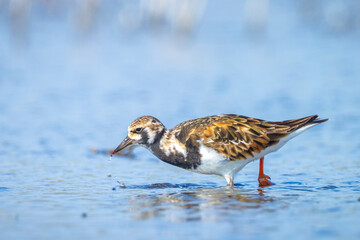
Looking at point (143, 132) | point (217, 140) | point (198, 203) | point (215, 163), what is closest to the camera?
point (198, 203)

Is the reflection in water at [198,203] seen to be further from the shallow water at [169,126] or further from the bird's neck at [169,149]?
the bird's neck at [169,149]

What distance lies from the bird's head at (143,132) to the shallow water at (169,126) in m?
0.77

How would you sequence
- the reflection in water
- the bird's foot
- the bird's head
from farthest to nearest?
the bird's head, the bird's foot, the reflection in water

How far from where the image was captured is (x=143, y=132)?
1095cm

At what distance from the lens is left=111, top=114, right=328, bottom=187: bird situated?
10.6 m

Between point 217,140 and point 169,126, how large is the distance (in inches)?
227

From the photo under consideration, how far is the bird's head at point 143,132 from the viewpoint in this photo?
1091 cm

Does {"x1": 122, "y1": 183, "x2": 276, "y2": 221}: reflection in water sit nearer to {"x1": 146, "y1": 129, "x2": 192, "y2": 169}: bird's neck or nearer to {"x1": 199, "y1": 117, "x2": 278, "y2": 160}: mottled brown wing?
{"x1": 146, "y1": 129, "x2": 192, "y2": 169}: bird's neck

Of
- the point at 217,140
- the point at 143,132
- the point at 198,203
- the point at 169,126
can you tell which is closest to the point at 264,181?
the point at 217,140

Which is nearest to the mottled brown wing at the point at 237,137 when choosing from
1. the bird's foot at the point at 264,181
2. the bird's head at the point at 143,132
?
the bird's foot at the point at 264,181

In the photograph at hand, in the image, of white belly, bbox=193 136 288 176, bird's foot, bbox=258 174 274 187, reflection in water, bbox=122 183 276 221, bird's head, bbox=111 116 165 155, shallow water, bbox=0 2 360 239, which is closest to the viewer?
shallow water, bbox=0 2 360 239

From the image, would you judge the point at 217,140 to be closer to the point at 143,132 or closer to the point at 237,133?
the point at 237,133

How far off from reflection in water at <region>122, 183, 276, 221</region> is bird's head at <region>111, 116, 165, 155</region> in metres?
1.10

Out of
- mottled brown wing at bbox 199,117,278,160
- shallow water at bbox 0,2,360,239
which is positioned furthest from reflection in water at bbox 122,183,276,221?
mottled brown wing at bbox 199,117,278,160
